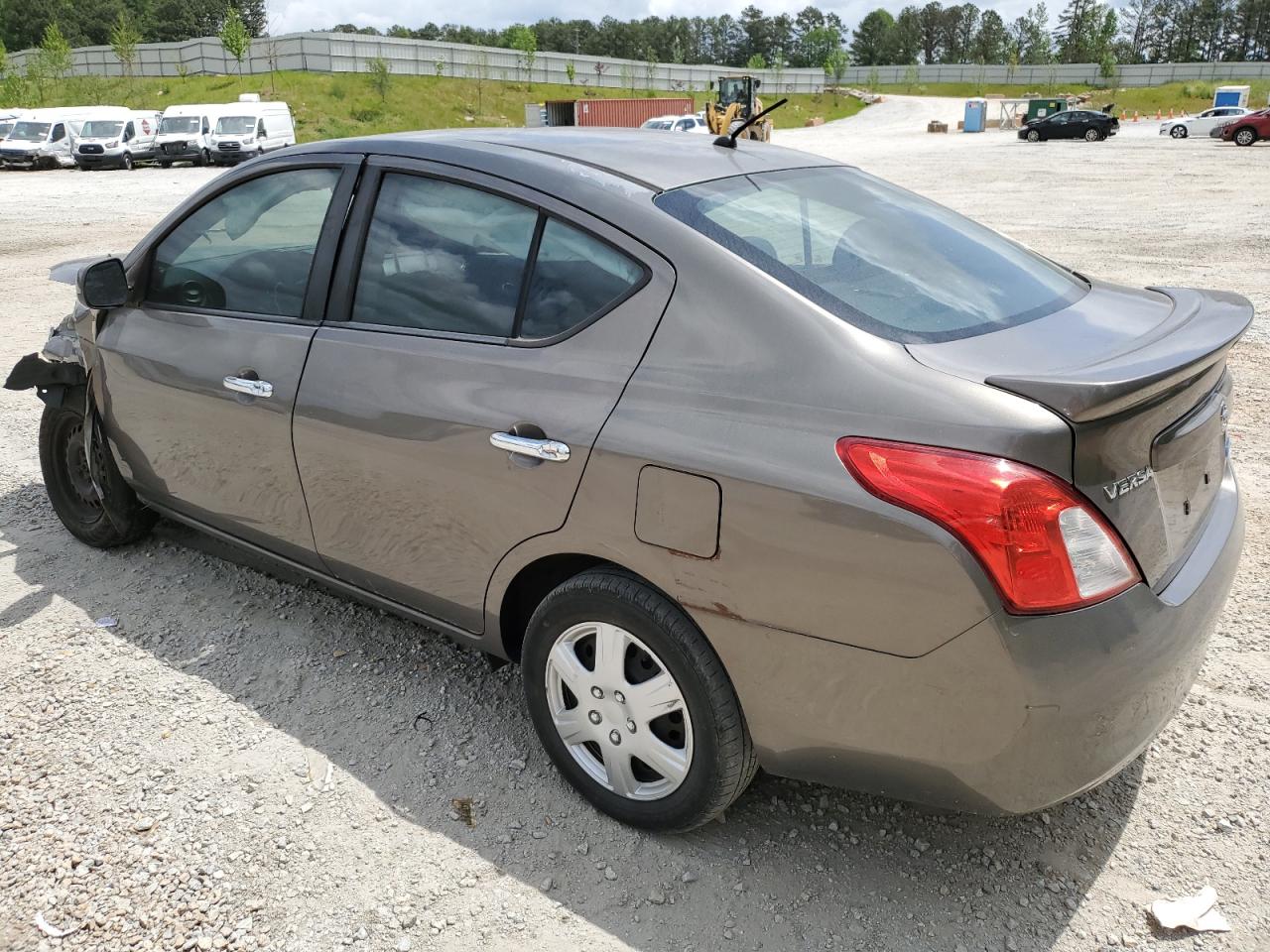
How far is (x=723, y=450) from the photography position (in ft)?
6.99

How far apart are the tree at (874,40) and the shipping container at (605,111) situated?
84.6 meters

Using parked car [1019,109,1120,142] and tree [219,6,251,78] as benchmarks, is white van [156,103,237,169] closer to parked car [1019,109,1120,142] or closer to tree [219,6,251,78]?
parked car [1019,109,1120,142]

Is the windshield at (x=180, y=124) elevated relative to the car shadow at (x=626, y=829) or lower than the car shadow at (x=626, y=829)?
elevated

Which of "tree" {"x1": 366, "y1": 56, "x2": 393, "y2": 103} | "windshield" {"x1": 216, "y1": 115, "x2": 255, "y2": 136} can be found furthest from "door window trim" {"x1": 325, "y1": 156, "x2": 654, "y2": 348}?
"tree" {"x1": 366, "y1": 56, "x2": 393, "y2": 103}

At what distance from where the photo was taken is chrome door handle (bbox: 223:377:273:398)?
3102 mm

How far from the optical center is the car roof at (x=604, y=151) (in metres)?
2.71

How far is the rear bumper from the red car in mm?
42011

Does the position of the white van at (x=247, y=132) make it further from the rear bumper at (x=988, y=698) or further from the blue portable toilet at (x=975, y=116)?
the blue portable toilet at (x=975, y=116)

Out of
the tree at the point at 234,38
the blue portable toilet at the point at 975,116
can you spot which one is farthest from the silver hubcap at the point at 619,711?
the tree at the point at 234,38

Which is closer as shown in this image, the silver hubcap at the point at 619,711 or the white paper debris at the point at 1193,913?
the white paper debris at the point at 1193,913

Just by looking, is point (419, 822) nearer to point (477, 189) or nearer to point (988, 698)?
point (988, 698)

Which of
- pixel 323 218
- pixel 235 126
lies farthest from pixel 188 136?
pixel 323 218

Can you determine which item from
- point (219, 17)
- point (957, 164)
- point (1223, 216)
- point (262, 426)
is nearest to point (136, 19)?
point (219, 17)

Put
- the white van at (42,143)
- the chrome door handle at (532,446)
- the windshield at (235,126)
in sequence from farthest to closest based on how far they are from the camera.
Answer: the windshield at (235,126)
the white van at (42,143)
the chrome door handle at (532,446)
